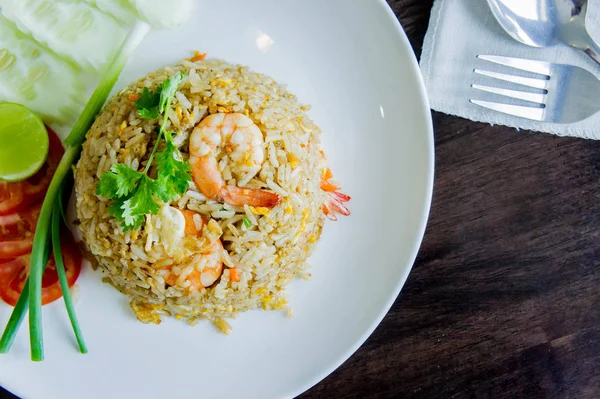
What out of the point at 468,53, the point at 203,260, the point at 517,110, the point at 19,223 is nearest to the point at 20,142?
the point at 19,223

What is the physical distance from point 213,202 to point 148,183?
0.24 metres

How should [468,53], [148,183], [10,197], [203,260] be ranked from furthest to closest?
[468,53], [10,197], [203,260], [148,183]

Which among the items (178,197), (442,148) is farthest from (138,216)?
(442,148)

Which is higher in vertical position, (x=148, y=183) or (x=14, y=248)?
(x=148, y=183)

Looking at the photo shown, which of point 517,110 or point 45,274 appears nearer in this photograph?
point 45,274

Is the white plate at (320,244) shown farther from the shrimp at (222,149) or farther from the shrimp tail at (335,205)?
the shrimp at (222,149)

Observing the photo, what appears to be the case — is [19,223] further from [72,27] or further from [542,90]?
[542,90]

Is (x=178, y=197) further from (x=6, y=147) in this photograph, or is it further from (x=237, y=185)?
(x=6, y=147)

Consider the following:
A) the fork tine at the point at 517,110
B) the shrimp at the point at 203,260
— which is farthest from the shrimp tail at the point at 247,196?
the fork tine at the point at 517,110

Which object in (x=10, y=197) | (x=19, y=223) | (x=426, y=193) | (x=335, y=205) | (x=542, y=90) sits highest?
(x=542, y=90)

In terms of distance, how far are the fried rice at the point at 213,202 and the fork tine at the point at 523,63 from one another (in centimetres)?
90

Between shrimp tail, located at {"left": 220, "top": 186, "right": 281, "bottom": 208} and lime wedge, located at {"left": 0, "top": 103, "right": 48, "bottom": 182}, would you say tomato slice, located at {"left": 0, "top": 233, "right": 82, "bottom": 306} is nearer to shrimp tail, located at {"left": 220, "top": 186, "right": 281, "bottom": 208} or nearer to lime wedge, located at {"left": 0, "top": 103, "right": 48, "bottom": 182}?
lime wedge, located at {"left": 0, "top": 103, "right": 48, "bottom": 182}

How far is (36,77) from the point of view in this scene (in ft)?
7.68

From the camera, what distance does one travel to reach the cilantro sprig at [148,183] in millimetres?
1929
